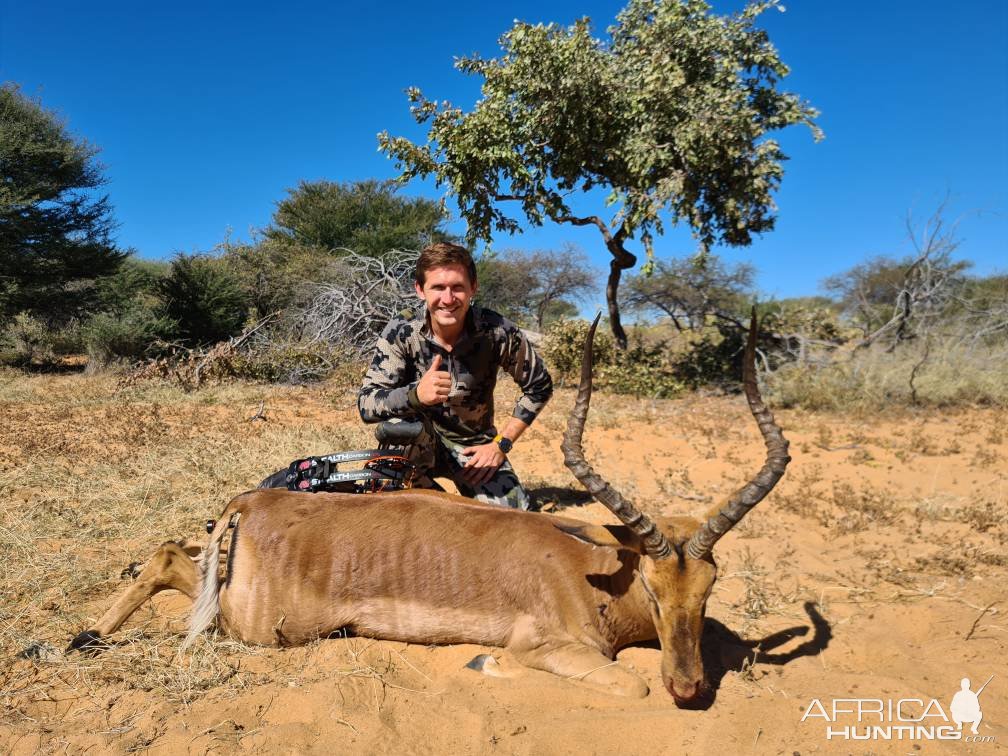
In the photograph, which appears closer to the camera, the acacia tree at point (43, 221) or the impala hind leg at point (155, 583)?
the impala hind leg at point (155, 583)

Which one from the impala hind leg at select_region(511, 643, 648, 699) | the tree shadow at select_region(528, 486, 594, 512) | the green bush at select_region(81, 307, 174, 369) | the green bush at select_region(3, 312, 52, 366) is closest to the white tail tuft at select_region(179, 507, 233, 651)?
the impala hind leg at select_region(511, 643, 648, 699)

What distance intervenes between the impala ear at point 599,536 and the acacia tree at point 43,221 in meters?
16.0

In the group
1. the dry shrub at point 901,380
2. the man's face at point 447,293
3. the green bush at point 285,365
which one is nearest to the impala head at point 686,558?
the man's face at point 447,293

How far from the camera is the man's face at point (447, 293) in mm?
3807

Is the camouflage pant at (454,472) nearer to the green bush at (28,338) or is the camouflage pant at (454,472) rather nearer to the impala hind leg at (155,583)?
the impala hind leg at (155,583)

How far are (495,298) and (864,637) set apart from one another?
2009 cm

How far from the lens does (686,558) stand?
266 centimetres

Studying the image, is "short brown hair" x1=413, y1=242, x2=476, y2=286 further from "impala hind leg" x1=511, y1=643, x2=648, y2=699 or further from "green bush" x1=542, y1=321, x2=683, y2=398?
"green bush" x1=542, y1=321, x2=683, y2=398

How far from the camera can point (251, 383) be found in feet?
37.1

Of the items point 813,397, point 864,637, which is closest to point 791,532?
point 864,637

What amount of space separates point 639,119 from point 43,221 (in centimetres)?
1404

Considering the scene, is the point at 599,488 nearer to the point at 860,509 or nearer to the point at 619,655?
the point at 619,655

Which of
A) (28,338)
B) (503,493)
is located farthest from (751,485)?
(28,338)

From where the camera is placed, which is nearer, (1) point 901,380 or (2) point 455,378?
(2) point 455,378
